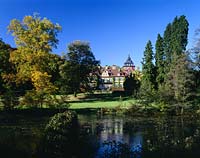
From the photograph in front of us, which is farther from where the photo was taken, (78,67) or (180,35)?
(78,67)

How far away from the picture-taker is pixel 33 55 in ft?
157

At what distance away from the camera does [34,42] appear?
4822 centimetres

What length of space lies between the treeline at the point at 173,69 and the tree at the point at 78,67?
11581mm

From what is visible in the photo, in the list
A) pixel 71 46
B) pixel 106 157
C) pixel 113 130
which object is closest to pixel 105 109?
pixel 113 130

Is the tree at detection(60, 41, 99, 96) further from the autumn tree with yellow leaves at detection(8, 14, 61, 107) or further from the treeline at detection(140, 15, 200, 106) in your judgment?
the autumn tree with yellow leaves at detection(8, 14, 61, 107)

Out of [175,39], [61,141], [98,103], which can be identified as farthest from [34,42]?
[61,141]

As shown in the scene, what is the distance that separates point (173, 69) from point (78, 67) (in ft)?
82.8

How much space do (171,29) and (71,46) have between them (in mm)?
20745

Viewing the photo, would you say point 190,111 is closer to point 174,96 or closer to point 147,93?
point 174,96

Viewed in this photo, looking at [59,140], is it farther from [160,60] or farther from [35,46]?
[160,60]

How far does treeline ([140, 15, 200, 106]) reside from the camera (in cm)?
4953

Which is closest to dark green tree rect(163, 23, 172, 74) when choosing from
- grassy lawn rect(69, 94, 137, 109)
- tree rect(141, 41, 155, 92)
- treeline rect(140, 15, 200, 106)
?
treeline rect(140, 15, 200, 106)

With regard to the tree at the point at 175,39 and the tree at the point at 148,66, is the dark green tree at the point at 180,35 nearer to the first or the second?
the tree at the point at 175,39

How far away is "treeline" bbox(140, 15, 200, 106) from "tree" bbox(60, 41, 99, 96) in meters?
11.6
